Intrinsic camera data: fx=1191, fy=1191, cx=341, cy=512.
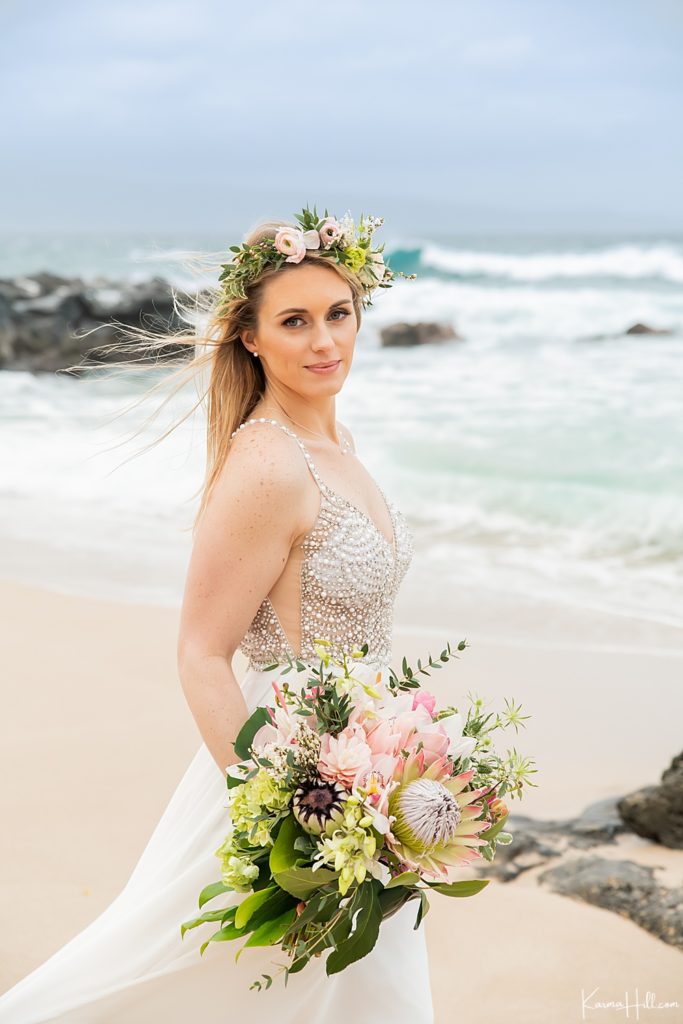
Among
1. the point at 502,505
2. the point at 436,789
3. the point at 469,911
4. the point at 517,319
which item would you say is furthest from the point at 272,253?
the point at 517,319

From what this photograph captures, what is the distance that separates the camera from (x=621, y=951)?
3945mm

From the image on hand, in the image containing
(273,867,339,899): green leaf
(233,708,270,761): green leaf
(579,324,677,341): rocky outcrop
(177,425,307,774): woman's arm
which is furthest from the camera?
(579,324,677,341): rocky outcrop

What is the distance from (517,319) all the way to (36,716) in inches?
1092

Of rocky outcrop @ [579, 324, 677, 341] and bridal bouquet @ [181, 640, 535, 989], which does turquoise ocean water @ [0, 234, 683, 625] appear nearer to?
rocky outcrop @ [579, 324, 677, 341]

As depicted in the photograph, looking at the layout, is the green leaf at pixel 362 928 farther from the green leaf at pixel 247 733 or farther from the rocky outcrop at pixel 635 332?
the rocky outcrop at pixel 635 332

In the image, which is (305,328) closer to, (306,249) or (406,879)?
(306,249)

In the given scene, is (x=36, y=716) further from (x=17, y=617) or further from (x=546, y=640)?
(x=546, y=640)

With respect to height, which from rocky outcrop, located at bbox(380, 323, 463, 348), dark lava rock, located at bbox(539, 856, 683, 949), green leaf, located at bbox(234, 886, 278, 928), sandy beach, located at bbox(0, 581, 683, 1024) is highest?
green leaf, located at bbox(234, 886, 278, 928)

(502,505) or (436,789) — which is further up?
(436,789)

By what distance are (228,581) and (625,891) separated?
2.37 metres

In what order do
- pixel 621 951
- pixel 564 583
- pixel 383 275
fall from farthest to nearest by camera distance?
1. pixel 564 583
2. pixel 621 951
3. pixel 383 275

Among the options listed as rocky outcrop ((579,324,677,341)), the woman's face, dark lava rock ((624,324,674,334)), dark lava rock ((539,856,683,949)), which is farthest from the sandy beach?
dark lava rock ((624,324,674,334))

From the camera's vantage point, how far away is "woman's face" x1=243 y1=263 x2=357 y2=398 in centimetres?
282

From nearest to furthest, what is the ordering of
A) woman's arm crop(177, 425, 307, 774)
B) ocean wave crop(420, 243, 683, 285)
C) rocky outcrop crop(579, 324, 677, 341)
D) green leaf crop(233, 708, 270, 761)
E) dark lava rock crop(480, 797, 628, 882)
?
green leaf crop(233, 708, 270, 761)
woman's arm crop(177, 425, 307, 774)
dark lava rock crop(480, 797, 628, 882)
rocky outcrop crop(579, 324, 677, 341)
ocean wave crop(420, 243, 683, 285)
